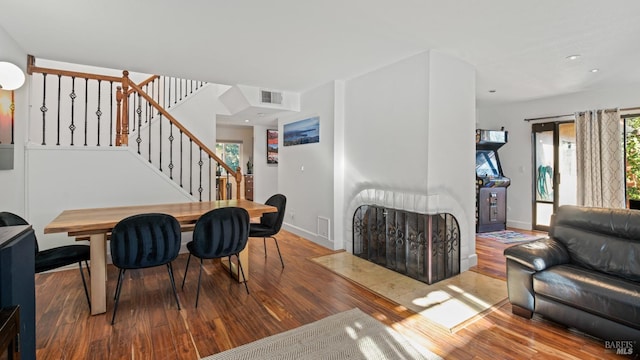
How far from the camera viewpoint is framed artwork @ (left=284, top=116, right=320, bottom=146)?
5062mm

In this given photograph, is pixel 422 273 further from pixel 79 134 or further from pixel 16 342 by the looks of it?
pixel 79 134

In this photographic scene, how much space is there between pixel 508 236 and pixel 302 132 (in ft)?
13.7

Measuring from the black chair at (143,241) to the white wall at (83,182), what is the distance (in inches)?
72.9

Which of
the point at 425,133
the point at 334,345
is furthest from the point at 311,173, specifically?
the point at 334,345

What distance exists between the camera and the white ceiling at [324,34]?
2.43 metres

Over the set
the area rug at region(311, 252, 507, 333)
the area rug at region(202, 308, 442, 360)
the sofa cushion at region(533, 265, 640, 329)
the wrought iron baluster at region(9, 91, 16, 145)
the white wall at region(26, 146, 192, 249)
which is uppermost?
the wrought iron baluster at region(9, 91, 16, 145)

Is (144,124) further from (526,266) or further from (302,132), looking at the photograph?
(526,266)

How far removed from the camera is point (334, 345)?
2143 mm

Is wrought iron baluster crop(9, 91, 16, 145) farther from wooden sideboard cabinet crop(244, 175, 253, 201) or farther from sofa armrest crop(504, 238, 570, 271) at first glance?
wooden sideboard cabinet crop(244, 175, 253, 201)

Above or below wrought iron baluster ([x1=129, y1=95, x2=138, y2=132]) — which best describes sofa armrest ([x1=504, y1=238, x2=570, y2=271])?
below

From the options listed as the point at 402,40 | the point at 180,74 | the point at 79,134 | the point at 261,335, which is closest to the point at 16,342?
the point at 261,335

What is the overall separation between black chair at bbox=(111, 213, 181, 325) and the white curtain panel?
6.16m

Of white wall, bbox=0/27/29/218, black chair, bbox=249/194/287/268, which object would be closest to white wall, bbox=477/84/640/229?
black chair, bbox=249/194/287/268

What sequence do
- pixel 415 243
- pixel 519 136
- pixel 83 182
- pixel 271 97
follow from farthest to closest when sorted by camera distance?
1. pixel 519 136
2. pixel 271 97
3. pixel 83 182
4. pixel 415 243
